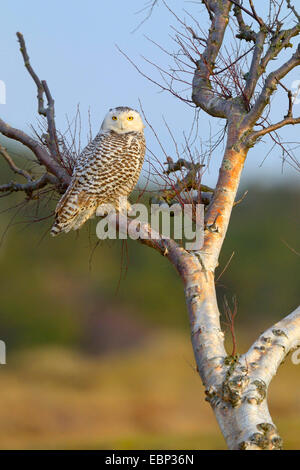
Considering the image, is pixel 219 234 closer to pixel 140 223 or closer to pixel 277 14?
pixel 140 223

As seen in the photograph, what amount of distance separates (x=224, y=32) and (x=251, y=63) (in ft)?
1.76

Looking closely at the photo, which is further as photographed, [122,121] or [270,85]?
[122,121]

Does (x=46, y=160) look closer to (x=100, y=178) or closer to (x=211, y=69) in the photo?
(x=100, y=178)

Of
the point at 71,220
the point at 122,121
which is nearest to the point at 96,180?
the point at 71,220

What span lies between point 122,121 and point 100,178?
2.34 feet

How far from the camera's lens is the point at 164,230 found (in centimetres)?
347

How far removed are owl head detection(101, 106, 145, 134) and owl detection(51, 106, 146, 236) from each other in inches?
Answer: 4.0

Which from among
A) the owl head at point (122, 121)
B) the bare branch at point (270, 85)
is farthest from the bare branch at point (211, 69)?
the owl head at point (122, 121)

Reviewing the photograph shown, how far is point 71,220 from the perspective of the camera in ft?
13.3

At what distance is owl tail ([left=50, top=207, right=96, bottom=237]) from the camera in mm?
4023

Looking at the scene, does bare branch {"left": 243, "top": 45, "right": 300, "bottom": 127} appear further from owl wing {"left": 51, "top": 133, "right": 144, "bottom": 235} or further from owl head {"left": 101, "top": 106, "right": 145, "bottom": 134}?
owl head {"left": 101, "top": 106, "right": 145, "bottom": 134}

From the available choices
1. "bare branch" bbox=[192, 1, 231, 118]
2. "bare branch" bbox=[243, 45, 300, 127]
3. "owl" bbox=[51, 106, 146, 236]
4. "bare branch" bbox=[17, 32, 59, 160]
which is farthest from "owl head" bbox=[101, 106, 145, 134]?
"bare branch" bbox=[243, 45, 300, 127]
